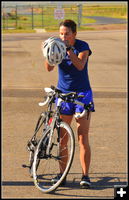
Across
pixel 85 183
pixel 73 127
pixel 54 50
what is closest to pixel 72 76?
pixel 54 50

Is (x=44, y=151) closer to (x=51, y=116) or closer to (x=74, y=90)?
(x=51, y=116)

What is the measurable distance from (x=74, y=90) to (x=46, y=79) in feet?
27.0

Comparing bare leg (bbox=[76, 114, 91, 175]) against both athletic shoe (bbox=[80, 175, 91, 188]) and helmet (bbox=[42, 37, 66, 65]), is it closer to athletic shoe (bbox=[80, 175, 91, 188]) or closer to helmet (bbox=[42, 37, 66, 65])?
athletic shoe (bbox=[80, 175, 91, 188])

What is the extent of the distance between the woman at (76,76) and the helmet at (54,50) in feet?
0.50

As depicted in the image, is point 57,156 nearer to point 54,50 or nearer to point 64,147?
point 64,147

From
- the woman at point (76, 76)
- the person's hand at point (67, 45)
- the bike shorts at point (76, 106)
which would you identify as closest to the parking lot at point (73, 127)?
the woman at point (76, 76)

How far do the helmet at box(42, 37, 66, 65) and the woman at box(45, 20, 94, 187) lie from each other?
0.15 metres

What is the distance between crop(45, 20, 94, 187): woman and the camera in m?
5.14

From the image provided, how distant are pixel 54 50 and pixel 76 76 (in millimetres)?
600

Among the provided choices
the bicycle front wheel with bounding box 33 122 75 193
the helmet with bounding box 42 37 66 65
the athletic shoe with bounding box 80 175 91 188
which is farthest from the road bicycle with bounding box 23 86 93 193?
the helmet with bounding box 42 37 66 65

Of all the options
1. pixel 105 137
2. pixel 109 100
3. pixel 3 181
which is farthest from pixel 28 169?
pixel 109 100

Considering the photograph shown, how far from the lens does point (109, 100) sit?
10.5 metres

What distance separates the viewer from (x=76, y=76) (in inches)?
211

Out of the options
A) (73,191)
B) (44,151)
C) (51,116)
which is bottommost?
(73,191)
